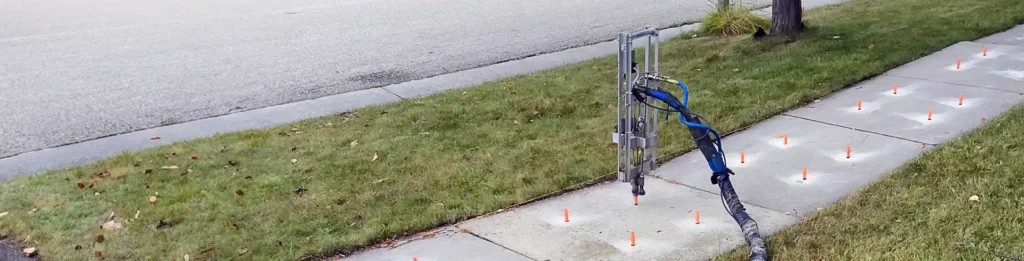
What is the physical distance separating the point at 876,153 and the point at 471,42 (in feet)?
19.9

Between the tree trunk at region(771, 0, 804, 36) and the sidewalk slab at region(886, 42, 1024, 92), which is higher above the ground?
the tree trunk at region(771, 0, 804, 36)

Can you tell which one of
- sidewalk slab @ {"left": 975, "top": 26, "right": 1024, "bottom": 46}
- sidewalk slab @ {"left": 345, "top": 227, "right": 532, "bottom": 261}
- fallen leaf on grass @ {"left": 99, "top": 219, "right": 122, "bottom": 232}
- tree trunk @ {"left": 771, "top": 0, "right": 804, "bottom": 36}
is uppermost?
tree trunk @ {"left": 771, "top": 0, "right": 804, "bottom": 36}

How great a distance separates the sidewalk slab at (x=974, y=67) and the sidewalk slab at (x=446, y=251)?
14.2ft

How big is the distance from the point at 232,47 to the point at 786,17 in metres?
6.11

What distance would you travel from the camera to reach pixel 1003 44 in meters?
8.27

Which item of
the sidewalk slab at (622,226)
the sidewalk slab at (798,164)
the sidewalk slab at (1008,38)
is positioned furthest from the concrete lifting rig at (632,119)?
the sidewalk slab at (1008,38)

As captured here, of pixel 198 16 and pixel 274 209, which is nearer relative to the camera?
pixel 274 209

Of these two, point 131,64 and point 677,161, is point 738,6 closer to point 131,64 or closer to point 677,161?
point 677,161

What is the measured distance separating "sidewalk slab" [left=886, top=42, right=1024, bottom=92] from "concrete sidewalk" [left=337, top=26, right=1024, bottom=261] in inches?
1.3

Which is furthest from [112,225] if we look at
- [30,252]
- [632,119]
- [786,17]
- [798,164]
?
[786,17]

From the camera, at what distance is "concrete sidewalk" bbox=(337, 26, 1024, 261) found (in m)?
4.34

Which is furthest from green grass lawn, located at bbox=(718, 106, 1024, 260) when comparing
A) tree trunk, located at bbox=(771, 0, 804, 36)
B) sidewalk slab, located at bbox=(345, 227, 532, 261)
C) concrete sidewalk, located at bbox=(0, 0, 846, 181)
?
concrete sidewalk, located at bbox=(0, 0, 846, 181)

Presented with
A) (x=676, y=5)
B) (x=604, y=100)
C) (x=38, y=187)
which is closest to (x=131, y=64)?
(x=38, y=187)

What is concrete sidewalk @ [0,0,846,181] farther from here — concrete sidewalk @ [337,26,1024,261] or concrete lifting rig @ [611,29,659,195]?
concrete lifting rig @ [611,29,659,195]
